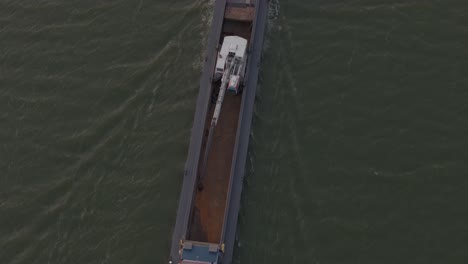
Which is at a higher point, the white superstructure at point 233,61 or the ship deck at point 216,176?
the white superstructure at point 233,61

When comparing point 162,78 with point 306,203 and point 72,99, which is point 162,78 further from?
point 306,203

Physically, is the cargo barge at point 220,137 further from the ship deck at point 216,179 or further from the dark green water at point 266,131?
the dark green water at point 266,131

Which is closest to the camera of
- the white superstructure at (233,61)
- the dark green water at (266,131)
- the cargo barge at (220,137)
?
the cargo barge at (220,137)

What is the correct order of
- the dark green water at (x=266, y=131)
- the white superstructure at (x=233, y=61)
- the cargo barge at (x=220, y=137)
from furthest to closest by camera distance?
1. the white superstructure at (x=233, y=61)
2. the dark green water at (x=266, y=131)
3. the cargo barge at (x=220, y=137)

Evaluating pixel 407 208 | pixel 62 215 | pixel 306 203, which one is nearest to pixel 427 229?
pixel 407 208

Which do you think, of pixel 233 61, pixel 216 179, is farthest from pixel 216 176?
pixel 233 61

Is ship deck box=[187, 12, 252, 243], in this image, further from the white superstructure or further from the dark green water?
the dark green water

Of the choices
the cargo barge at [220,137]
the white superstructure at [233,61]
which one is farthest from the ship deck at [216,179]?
the white superstructure at [233,61]

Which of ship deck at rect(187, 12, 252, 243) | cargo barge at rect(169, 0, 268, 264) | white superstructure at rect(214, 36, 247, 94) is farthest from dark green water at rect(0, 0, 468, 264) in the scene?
white superstructure at rect(214, 36, 247, 94)
